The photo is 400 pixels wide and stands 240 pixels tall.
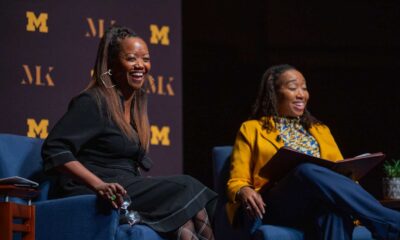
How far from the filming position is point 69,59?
13.5 feet

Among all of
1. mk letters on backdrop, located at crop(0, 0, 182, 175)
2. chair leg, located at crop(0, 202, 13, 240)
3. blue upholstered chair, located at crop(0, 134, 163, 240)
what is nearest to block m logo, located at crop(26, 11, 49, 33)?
mk letters on backdrop, located at crop(0, 0, 182, 175)

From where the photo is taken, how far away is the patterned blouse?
3.56 meters

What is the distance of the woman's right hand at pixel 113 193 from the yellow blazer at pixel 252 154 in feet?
2.65

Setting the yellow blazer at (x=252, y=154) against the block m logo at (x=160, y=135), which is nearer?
the yellow blazer at (x=252, y=154)

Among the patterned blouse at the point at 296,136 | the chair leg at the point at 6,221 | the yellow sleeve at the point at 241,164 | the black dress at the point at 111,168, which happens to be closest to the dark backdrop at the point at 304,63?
the patterned blouse at the point at 296,136

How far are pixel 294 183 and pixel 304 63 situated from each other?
2526 mm

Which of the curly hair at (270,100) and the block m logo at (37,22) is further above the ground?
the block m logo at (37,22)

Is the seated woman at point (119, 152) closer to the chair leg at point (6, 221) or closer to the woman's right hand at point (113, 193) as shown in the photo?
the woman's right hand at point (113, 193)

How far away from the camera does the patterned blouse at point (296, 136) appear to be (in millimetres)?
3561

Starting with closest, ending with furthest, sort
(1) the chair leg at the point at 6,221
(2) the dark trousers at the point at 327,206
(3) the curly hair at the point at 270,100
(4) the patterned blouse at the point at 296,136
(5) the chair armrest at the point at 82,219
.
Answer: (1) the chair leg at the point at 6,221 → (5) the chair armrest at the point at 82,219 → (2) the dark trousers at the point at 327,206 → (4) the patterned blouse at the point at 296,136 → (3) the curly hair at the point at 270,100

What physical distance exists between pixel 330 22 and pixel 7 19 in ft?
8.09

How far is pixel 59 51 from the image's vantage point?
13.5 feet

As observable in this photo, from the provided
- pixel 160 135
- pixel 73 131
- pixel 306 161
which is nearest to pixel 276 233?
pixel 306 161

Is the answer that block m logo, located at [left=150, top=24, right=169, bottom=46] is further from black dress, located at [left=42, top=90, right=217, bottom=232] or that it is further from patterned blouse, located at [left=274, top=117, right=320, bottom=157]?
black dress, located at [left=42, top=90, right=217, bottom=232]
